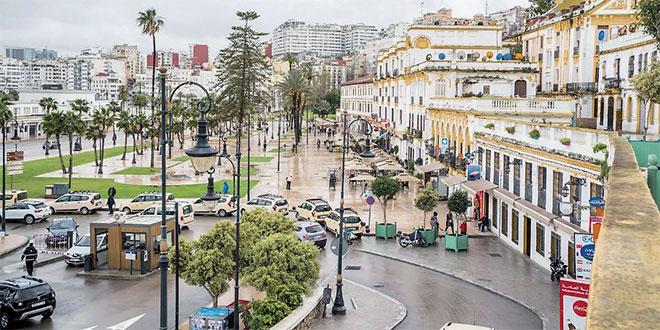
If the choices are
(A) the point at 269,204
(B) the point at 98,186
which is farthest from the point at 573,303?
(B) the point at 98,186

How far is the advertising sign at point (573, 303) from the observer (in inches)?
554

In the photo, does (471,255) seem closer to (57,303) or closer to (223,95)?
(57,303)

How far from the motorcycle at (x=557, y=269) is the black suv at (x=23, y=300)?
1662 centimetres

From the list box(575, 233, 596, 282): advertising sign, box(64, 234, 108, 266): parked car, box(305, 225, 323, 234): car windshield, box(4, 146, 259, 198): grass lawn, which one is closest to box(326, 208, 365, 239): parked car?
box(305, 225, 323, 234): car windshield

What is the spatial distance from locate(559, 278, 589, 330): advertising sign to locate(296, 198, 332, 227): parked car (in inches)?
917

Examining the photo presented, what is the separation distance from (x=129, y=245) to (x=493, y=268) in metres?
13.8

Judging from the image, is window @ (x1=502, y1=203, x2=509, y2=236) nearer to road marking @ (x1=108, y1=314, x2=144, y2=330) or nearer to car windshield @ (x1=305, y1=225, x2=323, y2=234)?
car windshield @ (x1=305, y1=225, x2=323, y2=234)

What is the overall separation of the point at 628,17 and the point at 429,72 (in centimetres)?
1509

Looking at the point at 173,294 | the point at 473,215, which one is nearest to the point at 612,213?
the point at 173,294

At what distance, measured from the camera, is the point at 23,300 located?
801 inches

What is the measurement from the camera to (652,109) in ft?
128

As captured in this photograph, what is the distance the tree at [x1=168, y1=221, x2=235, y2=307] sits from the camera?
19.3 metres

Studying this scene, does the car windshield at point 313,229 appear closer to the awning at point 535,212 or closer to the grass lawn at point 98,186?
the awning at point 535,212

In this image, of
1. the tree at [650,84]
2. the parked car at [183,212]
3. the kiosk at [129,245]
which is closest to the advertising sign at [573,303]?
the tree at [650,84]
